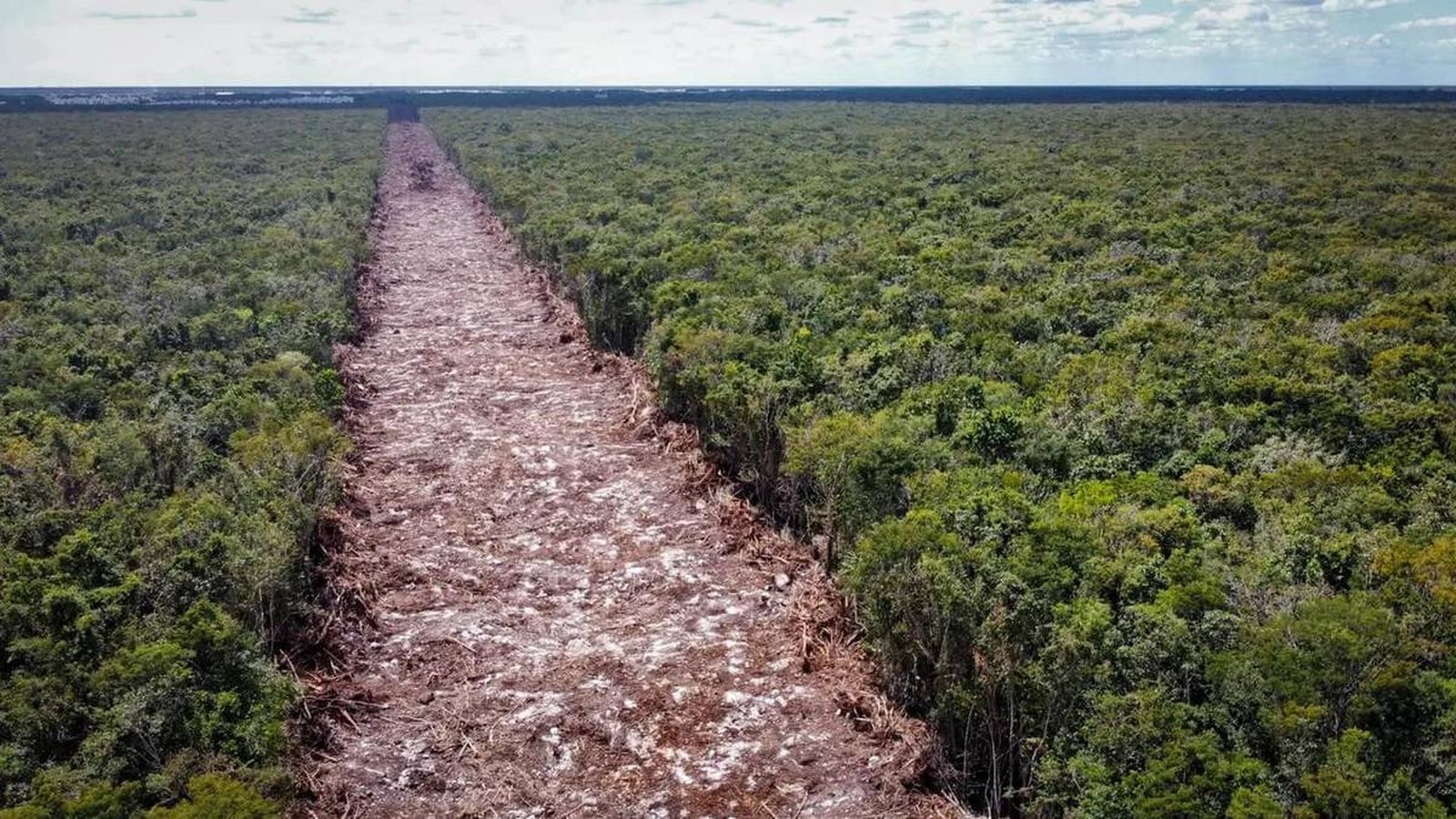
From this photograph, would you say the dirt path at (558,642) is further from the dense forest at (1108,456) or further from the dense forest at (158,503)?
the dense forest at (1108,456)

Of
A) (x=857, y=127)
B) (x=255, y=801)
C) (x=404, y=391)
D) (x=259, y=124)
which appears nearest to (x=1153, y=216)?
(x=404, y=391)

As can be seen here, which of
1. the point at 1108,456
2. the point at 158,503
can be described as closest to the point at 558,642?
the point at 158,503

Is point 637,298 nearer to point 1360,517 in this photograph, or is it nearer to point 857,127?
point 1360,517

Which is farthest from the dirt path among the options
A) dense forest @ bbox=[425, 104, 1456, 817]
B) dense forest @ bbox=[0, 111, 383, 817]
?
dense forest @ bbox=[425, 104, 1456, 817]

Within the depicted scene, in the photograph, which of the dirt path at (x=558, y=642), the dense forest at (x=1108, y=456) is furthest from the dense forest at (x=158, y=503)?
the dense forest at (x=1108, y=456)

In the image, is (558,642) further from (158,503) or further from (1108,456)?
(1108,456)

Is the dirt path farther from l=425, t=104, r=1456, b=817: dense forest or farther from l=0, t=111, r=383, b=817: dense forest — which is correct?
l=425, t=104, r=1456, b=817: dense forest
